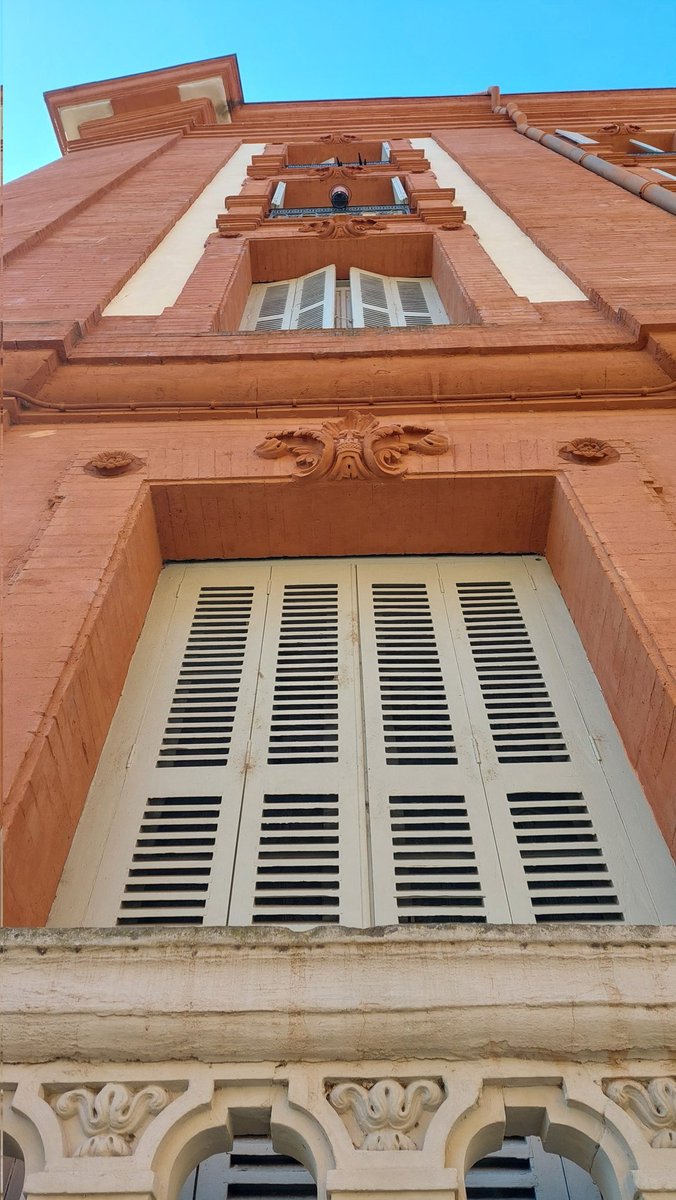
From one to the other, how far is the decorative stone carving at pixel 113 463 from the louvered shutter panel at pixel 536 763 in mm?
2383

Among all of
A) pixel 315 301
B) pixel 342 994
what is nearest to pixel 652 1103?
pixel 342 994

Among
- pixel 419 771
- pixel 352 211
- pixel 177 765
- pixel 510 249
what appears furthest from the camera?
pixel 352 211

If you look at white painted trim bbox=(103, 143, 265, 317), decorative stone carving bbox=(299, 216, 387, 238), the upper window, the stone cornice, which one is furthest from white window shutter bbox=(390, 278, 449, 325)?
the stone cornice

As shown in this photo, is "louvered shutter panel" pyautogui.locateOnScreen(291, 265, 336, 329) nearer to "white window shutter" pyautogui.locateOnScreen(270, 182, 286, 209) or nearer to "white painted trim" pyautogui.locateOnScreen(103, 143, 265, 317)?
"white painted trim" pyautogui.locateOnScreen(103, 143, 265, 317)

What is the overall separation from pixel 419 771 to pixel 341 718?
→ 0.62 meters

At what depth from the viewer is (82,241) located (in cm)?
1164

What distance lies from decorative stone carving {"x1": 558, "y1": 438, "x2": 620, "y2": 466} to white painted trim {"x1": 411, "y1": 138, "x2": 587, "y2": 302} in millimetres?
3295

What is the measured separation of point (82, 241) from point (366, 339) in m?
4.93

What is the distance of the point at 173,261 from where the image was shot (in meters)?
11.6

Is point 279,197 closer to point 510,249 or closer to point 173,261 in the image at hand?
point 173,261

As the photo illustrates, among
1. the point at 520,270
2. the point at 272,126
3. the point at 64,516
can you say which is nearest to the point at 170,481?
the point at 64,516

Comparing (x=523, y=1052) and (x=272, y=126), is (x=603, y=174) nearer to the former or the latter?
(x=272, y=126)

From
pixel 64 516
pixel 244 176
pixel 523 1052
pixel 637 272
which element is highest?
pixel 244 176

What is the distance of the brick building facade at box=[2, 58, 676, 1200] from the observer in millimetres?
2939
